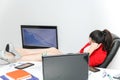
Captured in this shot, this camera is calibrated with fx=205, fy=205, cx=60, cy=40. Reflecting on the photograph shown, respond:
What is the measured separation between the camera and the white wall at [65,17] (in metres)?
3.05

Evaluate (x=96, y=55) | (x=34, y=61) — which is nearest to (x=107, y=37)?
(x=96, y=55)

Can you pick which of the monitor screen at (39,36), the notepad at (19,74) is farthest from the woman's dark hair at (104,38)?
the notepad at (19,74)

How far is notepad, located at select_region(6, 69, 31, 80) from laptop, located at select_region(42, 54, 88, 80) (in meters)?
0.34

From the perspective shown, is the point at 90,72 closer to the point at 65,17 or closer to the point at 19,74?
the point at 19,74

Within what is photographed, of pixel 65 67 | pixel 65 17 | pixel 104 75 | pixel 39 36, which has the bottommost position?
pixel 104 75

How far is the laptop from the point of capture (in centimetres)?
160

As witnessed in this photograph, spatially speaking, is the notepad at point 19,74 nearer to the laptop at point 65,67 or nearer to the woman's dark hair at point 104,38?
the laptop at point 65,67

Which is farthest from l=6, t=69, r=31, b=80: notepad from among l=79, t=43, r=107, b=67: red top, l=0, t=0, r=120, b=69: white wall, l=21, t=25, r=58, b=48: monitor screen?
l=0, t=0, r=120, b=69: white wall

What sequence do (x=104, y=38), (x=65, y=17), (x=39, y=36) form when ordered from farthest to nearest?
(x=65, y=17)
(x=39, y=36)
(x=104, y=38)

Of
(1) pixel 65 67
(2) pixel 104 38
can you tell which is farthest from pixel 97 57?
(1) pixel 65 67

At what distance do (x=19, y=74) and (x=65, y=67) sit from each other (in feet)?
1.81

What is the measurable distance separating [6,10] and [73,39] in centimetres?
131

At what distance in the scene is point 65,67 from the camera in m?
1.64

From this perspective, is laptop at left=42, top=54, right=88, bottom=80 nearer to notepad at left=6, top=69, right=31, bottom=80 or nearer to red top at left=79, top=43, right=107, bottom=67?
notepad at left=6, top=69, right=31, bottom=80
